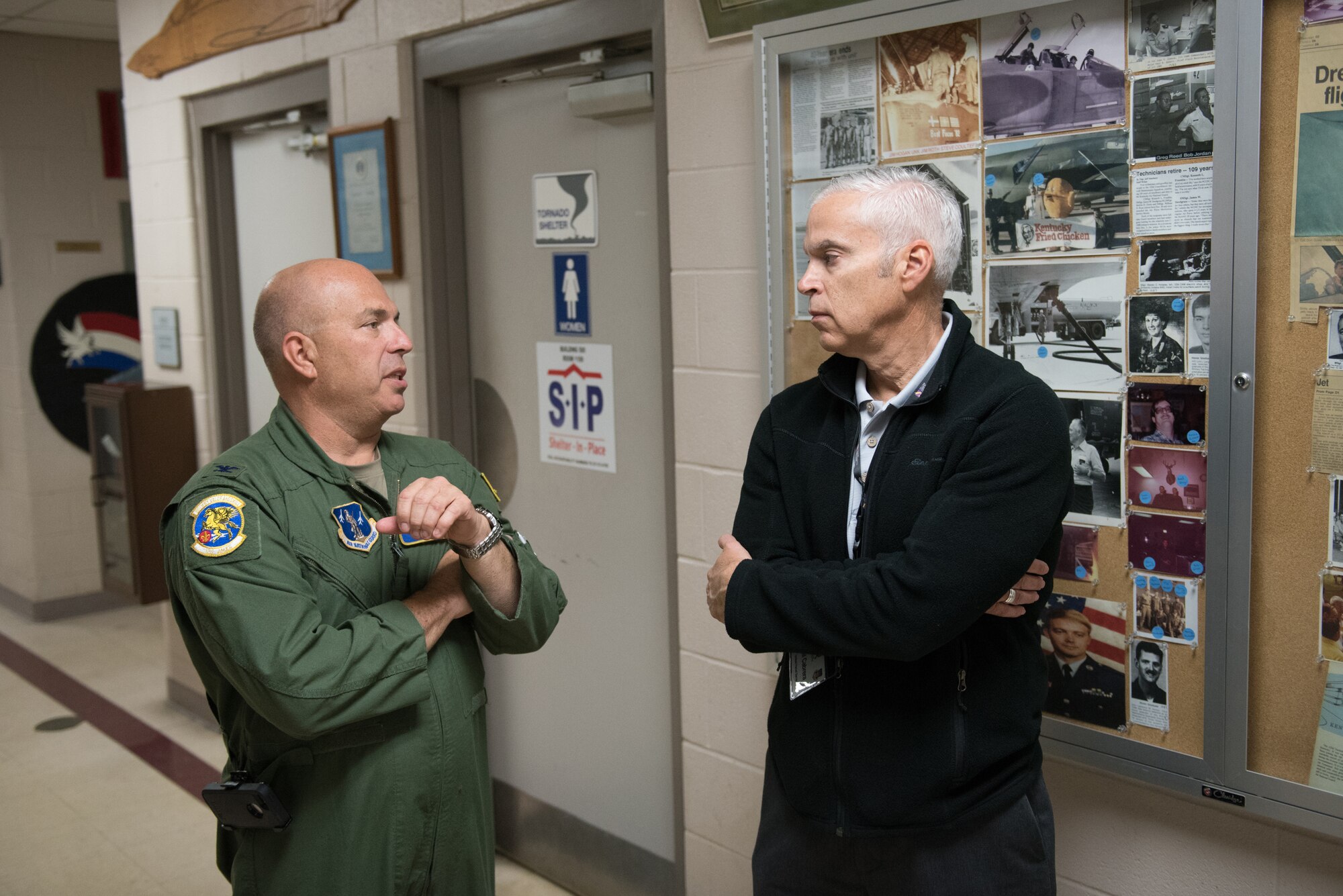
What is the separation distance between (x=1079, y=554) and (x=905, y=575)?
57cm

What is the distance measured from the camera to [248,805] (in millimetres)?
1652

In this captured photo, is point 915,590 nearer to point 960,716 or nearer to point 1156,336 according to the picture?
point 960,716

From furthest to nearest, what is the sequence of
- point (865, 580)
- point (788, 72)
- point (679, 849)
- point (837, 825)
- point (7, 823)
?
point (7, 823), point (679, 849), point (788, 72), point (837, 825), point (865, 580)

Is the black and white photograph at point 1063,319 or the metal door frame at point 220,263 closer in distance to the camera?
the black and white photograph at point 1063,319

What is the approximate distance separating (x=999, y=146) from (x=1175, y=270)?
36cm

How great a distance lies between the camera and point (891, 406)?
1571mm

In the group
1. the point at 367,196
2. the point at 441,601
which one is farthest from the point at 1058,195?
the point at 367,196

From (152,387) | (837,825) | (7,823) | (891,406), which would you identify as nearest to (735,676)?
(837,825)

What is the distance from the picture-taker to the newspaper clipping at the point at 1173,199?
5.32 feet

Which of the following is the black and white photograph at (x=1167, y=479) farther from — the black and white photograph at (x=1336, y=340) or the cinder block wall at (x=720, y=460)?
the cinder block wall at (x=720, y=460)

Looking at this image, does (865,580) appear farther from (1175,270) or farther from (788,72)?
(788,72)

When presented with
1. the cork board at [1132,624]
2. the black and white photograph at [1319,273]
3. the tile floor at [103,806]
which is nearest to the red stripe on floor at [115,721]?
the tile floor at [103,806]

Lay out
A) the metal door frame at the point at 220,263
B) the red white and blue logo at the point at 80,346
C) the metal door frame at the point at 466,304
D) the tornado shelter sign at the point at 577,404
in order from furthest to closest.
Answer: the red white and blue logo at the point at 80,346, the metal door frame at the point at 220,263, the tornado shelter sign at the point at 577,404, the metal door frame at the point at 466,304

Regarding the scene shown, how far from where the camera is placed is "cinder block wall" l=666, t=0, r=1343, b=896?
1.96 meters
